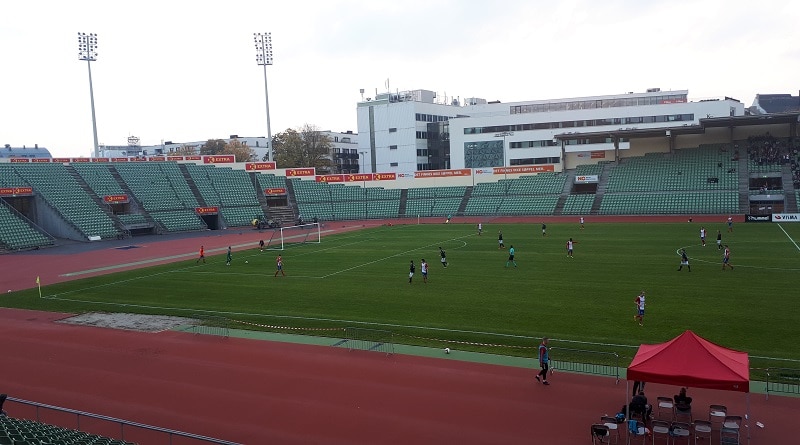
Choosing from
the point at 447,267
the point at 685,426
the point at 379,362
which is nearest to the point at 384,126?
the point at 447,267

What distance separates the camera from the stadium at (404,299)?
48.1ft

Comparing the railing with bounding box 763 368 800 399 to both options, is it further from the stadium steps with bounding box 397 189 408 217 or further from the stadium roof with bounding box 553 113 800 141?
the stadium steps with bounding box 397 189 408 217

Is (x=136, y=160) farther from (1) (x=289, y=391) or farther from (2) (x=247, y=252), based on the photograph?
(1) (x=289, y=391)

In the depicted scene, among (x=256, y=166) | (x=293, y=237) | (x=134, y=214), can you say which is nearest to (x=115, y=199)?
(x=134, y=214)

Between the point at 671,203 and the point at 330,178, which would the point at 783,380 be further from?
the point at 330,178

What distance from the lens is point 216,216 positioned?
7431 cm

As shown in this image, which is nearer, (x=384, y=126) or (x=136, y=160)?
(x=136, y=160)

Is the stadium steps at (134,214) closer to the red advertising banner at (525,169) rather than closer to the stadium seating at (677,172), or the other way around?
the red advertising banner at (525,169)

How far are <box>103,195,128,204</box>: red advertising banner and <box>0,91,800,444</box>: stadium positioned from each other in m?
0.29

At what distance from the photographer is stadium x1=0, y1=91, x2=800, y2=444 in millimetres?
14672

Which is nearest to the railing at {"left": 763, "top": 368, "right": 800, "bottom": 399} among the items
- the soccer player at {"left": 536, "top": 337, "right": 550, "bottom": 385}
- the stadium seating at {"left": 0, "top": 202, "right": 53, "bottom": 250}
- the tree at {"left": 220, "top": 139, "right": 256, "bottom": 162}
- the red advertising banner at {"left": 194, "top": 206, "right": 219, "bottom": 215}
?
the soccer player at {"left": 536, "top": 337, "right": 550, "bottom": 385}

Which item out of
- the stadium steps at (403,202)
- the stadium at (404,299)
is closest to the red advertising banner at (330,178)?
the stadium steps at (403,202)

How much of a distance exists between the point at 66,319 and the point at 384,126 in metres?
78.7

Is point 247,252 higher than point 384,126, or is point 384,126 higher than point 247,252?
point 384,126
